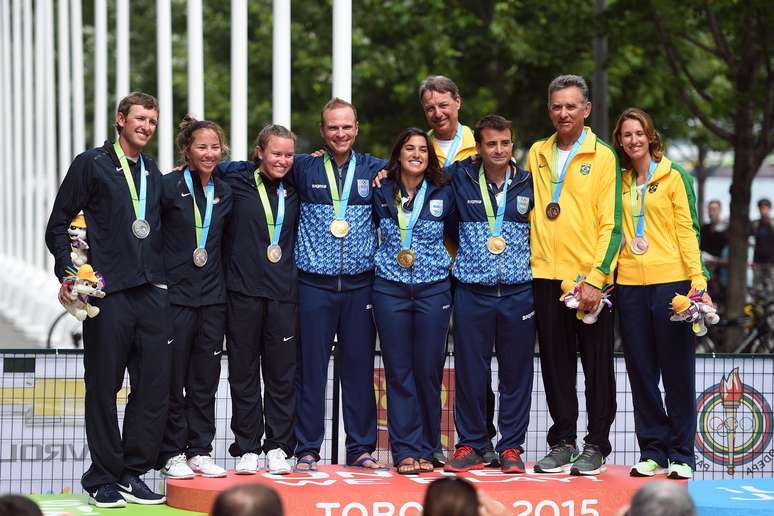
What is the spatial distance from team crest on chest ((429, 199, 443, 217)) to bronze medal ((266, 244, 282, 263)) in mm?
1042

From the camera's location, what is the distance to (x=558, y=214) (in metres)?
10.0

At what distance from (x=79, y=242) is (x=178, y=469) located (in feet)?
5.31

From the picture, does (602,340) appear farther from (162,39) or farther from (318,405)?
(162,39)

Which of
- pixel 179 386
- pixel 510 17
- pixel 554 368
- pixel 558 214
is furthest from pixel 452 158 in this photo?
pixel 510 17

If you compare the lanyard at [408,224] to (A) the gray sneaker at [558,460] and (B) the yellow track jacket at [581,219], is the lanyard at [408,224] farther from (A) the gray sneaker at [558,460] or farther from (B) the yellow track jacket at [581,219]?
(A) the gray sneaker at [558,460]

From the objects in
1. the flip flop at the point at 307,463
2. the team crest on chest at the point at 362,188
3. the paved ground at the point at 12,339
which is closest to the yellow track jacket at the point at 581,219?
the team crest on chest at the point at 362,188

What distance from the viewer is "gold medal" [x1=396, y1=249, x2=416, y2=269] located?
9914mm

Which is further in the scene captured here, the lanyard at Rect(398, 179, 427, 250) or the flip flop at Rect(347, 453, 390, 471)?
the flip flop at Rect(347, 453, 390, 471)

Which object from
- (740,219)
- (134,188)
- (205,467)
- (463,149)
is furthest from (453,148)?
(740,219)

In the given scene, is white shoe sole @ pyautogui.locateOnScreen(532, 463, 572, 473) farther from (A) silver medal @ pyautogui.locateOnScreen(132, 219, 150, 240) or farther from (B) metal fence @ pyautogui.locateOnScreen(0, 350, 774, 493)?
(A) silver medal @ pyautogui.locateOnScreen(132, 219, 150, 240)

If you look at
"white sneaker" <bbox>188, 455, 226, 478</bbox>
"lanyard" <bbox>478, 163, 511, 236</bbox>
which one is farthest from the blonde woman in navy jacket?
"white sneaker" <bbox>188, 455, 226, 478</bbox>

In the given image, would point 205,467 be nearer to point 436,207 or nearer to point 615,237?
point 436,207

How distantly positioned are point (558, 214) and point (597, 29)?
34.9 ft

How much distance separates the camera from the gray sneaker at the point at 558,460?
10.2 m
